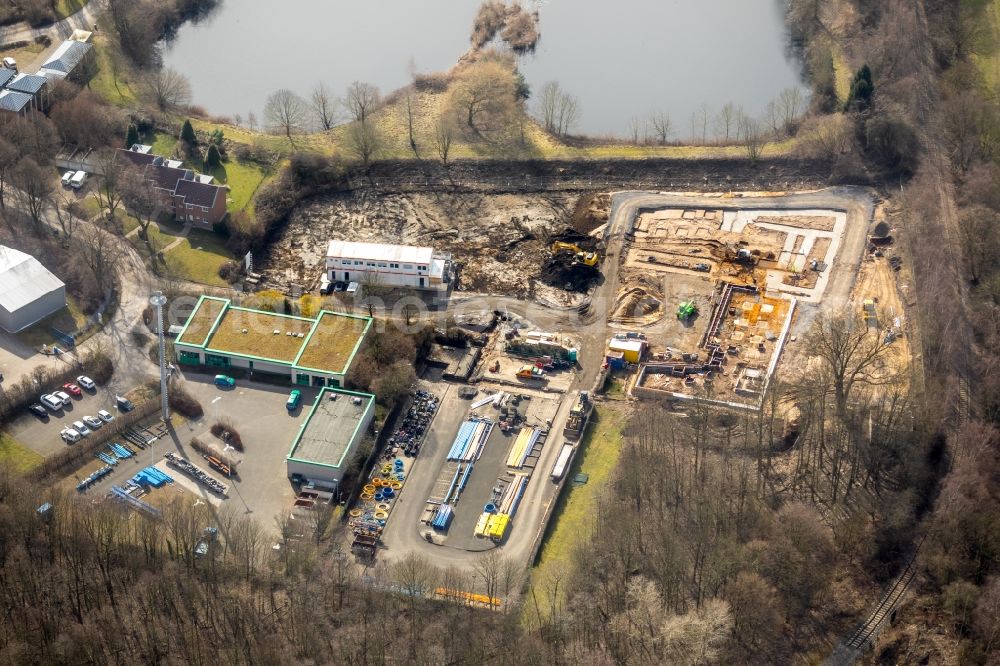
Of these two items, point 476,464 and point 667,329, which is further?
point 667,329

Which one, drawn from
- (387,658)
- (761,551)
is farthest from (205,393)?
(761,551)

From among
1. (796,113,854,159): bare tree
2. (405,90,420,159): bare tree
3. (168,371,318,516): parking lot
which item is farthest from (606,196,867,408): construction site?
(168,371,318,516): parking lot

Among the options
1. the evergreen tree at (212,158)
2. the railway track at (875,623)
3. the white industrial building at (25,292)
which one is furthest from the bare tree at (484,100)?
the railway track at (875,623)

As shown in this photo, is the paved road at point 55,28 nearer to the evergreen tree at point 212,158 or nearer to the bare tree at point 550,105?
the evergreen tree at point 212,158

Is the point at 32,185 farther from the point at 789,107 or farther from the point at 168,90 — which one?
the point at 789,107

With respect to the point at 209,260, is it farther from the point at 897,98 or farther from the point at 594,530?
the point at 897,98

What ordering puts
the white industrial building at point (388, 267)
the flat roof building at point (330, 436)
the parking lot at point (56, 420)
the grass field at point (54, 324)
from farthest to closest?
the white industrial building at point (388, 267) → the grass field at point (54, 324) → the parking lot at point (56, 420) → the flat roof building at point (330, 436)

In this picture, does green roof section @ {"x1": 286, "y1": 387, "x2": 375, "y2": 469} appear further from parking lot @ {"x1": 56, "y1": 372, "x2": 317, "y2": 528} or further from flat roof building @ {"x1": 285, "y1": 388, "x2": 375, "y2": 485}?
parking lot @ {"x1": 56, "y1": 372, "x2": 317, "y2": 528}
